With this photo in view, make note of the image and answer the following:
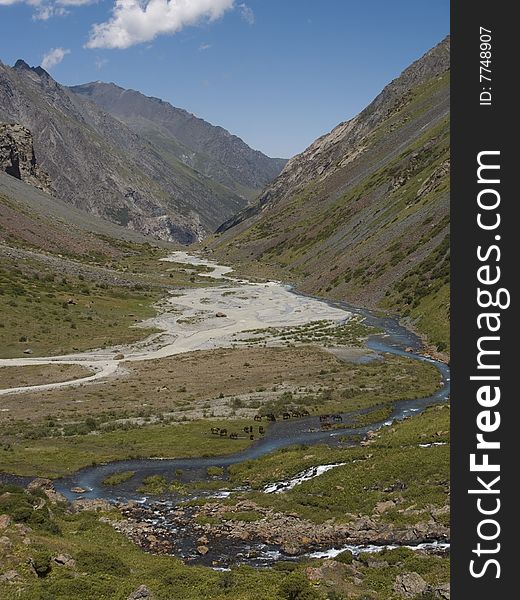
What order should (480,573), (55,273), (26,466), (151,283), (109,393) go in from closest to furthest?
(480,573)
(26,466)
(109,393)
(55,273)
(151,283)

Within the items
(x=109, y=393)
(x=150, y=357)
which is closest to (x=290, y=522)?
(x=109, y=393)

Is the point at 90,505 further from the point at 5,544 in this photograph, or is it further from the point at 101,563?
the point at 5,544

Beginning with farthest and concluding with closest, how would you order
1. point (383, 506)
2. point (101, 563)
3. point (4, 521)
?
point (383, 506)
point (4, 521)
point (101, 563)

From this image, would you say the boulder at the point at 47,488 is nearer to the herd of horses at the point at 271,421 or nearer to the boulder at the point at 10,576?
the boulder at the point at 10,576

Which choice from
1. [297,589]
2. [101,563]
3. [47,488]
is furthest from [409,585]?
[47,488]

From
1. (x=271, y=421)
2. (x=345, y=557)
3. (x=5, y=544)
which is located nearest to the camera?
(x=5, y=544)

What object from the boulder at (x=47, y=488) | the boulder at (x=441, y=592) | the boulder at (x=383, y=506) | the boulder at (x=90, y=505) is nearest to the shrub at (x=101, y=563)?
the boulder at (x=90, y=505)

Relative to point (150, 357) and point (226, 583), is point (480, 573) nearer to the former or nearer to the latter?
point (226, 583)

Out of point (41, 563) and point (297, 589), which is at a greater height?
point (41, 563)

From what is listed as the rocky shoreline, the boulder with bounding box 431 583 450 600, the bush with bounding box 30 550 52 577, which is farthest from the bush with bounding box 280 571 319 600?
the bush with bounding box 30 550 52 577
